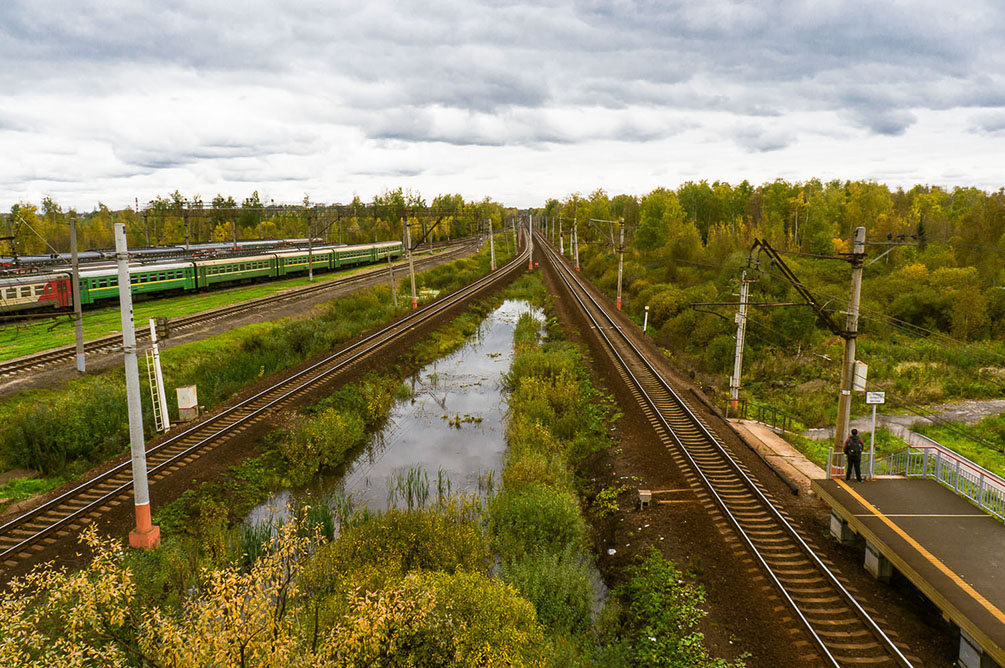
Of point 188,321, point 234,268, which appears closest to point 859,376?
point 188,321

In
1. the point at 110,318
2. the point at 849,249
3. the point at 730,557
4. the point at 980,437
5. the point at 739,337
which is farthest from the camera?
the point at 849,249

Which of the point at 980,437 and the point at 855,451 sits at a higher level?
the point at 855,451

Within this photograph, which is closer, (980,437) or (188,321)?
(980,437)

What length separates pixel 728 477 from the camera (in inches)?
723

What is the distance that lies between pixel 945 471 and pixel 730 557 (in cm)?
701

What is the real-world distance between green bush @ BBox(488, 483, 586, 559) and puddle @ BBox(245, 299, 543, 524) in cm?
346

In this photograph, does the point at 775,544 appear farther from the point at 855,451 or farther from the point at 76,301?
the point at 76,301

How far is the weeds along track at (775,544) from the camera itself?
10758 mm

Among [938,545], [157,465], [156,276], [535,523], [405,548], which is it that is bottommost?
[535,523]

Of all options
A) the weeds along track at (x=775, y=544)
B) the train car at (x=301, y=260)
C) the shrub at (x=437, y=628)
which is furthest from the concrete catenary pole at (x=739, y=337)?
the train car at (x=301, y=260)

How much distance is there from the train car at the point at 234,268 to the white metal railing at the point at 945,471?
162 ft

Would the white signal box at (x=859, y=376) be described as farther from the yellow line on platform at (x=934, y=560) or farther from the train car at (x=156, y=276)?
the train car at (x=156, y=276)

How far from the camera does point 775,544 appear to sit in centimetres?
1441

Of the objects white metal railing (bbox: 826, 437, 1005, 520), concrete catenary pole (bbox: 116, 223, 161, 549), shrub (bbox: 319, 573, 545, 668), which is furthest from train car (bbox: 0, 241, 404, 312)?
white metal railing (bbox: 826, 437, 1005, 520)
